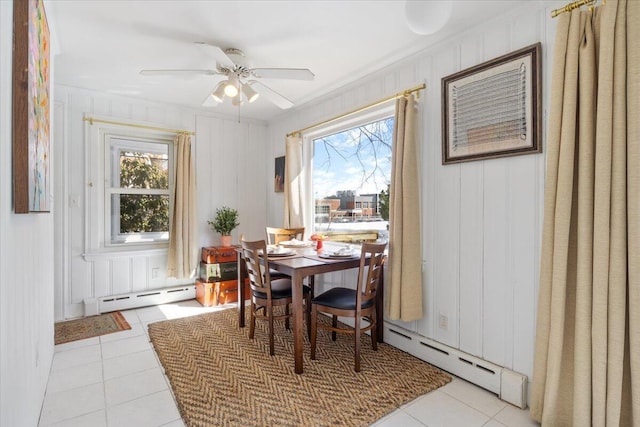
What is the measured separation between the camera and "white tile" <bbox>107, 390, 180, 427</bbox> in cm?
184

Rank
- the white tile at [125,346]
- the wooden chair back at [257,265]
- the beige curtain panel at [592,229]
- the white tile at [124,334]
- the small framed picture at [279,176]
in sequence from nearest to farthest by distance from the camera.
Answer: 1. the beige curtain panel at [592,229]
2. the wooden chair back at [257,265]
3. the white tile at [125,346]
4. the white tile at [124,334]
5. the small framed picture at [279,176]

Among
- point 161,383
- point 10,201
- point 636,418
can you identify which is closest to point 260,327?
point 161,383

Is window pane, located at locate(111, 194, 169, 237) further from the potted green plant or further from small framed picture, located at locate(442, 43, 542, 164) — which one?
small framed picture, located at locate(442, 43, 542, 164)

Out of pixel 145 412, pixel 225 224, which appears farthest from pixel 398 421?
pixel 225 224

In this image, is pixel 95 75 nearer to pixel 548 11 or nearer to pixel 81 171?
pixel 81 171

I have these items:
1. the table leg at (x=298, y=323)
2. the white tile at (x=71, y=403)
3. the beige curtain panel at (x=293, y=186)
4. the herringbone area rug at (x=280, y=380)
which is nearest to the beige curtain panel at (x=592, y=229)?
the herringbone area rug at (x=280, y=380)

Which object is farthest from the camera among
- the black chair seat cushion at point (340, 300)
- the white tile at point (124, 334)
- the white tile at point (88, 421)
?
the white tile at point (124, 334)

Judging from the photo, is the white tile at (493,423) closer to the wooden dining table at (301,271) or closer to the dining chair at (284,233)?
the wooden dining table at (301,271)

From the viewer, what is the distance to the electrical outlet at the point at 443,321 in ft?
8.10

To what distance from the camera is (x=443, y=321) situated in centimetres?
249

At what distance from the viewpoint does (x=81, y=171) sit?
353 cm

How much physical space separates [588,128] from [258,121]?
155 inches

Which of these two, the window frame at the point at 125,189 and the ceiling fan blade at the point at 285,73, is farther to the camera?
the window frame at the point at 125,189

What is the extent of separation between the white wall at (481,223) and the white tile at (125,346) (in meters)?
2.25
